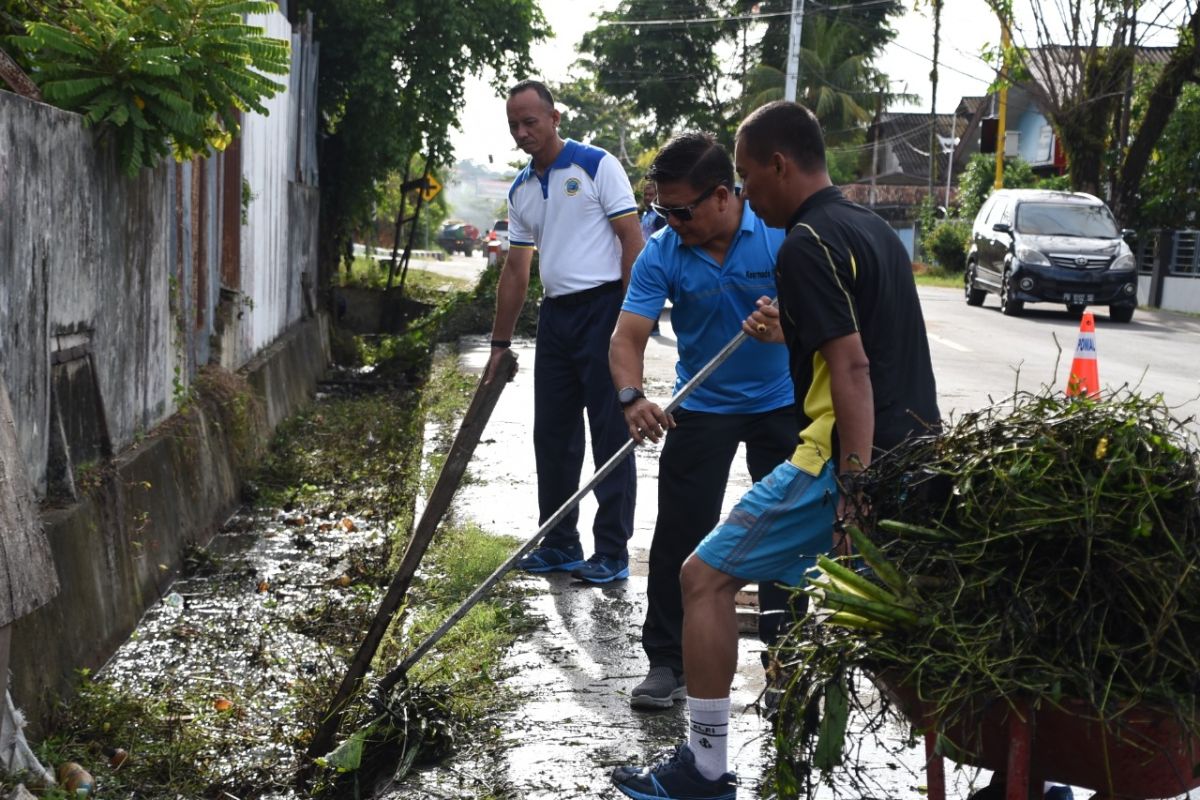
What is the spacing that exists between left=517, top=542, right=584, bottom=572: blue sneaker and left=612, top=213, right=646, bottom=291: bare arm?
1232mm

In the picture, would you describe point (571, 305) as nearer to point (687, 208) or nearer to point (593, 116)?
point (687, 208)

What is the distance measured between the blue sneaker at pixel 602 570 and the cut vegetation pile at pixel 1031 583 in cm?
337

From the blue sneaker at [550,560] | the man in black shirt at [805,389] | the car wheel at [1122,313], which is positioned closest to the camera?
the man in black shirt at [805,389]

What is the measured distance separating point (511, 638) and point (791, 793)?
265cm

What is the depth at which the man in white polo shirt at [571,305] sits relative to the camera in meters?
6.24

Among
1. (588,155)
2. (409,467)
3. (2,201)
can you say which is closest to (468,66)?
(409,467)

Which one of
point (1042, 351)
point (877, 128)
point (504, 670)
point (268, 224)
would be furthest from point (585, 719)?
point (877, 128)

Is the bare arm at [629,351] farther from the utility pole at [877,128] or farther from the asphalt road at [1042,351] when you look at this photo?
the utility pole at [877,128]

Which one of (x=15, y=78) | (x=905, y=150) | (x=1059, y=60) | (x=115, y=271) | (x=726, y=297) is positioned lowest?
(x=115, y=271)

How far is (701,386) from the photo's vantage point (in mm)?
4832

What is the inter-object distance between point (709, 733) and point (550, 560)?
8.96 feet

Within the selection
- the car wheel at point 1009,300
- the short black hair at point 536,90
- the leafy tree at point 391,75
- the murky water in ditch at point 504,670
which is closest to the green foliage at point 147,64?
the short black hair at point 536,90

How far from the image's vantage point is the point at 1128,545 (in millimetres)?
2537

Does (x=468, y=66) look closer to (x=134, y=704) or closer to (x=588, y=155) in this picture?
(x=588, y=155)
